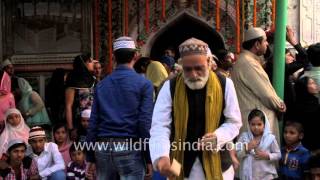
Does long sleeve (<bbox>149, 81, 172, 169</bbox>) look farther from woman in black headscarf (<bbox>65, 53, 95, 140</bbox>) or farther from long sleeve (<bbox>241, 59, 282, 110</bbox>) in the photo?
woman in black headscarf (<bbox>65, 53, 95, 140</bbox>)

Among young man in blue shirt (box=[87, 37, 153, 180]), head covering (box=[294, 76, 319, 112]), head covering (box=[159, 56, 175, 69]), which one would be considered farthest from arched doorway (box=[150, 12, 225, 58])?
young man in blue shirt (box=[87, 37, 153, 180])

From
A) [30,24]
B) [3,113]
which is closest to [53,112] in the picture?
[3,113]

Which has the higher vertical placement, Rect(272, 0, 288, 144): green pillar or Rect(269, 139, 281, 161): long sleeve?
Rect(272, 0, 288, 144): green pillar

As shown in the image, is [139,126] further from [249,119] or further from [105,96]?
[249,119]

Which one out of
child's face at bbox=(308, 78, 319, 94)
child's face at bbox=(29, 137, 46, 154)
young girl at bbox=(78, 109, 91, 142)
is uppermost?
child's face at bbox=(308, 78, 319, 94)

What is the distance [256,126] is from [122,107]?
1.27 metres

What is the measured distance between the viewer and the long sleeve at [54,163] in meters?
7.10

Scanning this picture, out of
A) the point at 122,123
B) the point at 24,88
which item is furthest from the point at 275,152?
the point at 24,88

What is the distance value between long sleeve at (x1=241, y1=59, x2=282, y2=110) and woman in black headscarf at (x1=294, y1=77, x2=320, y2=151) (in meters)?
0.39

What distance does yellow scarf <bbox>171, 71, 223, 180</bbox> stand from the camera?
15.4ft

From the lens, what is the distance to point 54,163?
283 inches

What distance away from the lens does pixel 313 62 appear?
21.5ft

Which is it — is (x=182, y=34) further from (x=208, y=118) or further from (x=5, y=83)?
(x=208, y=118)

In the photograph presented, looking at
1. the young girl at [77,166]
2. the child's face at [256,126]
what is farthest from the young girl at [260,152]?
the young girl at [77,166]
